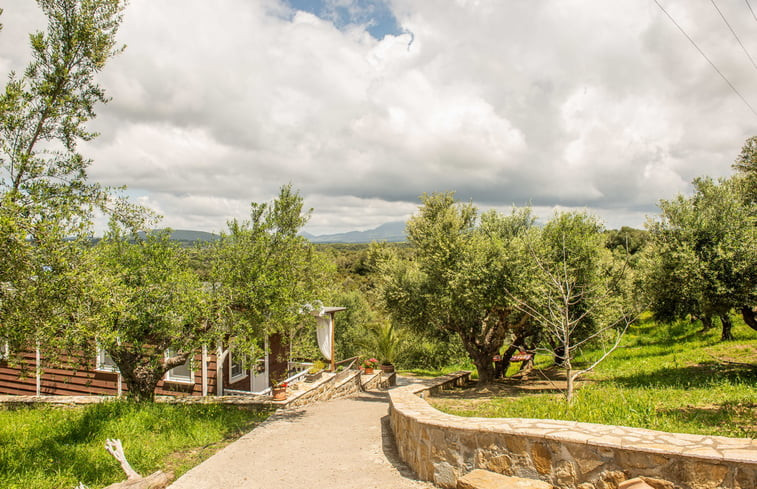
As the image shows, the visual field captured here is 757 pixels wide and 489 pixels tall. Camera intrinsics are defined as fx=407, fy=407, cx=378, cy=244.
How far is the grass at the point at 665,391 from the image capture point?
5.55 m

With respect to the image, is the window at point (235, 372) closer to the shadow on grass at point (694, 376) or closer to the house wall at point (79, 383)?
the house wall at point (79, 383)

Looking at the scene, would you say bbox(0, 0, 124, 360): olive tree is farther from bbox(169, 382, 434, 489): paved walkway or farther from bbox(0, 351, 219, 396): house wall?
bbox(0, 351, 219, 396): house wall

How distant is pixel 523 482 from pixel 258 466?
4328mm

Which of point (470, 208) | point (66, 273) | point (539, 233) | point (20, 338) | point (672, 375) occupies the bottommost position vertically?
point (672, 375)

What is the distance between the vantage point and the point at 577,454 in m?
3.93

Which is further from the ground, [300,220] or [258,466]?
[300,220]

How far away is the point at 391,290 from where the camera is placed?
614 inches

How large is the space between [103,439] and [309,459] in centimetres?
380

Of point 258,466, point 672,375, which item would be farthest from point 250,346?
point 672,375

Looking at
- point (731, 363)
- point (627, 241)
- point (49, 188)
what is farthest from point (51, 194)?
point (731, 363)

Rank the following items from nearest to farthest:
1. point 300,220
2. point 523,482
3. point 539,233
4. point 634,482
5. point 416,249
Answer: point 634,482
point 523,482
point 300,220
point 539,233
point 416,249

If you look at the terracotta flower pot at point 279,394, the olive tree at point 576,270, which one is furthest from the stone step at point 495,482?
the terracotta flower pot at point 279,394

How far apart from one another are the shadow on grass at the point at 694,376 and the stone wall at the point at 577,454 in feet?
25.2

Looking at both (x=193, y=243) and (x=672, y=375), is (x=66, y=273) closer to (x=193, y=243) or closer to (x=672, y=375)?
(x=193, y=243)
